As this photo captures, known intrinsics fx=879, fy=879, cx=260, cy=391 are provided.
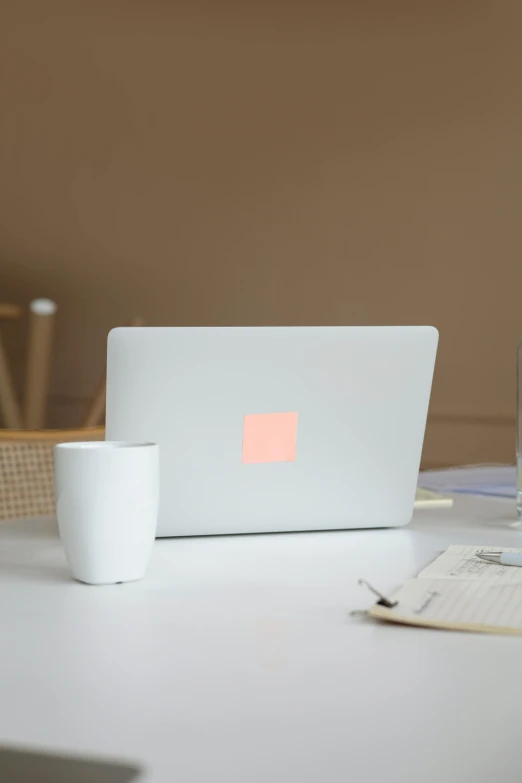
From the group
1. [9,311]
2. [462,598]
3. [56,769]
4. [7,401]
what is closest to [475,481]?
[462,598]

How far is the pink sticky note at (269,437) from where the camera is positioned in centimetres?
98

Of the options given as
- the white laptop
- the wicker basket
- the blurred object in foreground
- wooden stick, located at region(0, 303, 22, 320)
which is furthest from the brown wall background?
the blurred object in foreground

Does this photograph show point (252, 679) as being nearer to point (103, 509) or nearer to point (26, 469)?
point (103, 509)

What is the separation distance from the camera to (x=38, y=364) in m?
4.08

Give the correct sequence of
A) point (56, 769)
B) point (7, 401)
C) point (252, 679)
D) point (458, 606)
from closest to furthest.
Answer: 1. point (56, 769)
2. point (252, 679)
3. point (458, 606)
4. point (7, 401)

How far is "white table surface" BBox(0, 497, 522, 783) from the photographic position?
1.42 feet

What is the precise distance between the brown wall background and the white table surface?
300 cm

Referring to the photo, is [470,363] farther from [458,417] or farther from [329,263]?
[329,263]

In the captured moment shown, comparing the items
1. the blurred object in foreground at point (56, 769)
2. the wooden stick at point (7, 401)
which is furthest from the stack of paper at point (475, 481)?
the wooden stick at point (7, 401)

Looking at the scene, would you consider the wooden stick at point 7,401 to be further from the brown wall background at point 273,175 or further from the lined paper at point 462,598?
the lined paper at point 462,598

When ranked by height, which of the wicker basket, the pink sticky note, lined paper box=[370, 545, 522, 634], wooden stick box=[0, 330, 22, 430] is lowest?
wooden stick box=[0, 330, 22, 430]

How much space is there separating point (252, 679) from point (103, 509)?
0.30 m

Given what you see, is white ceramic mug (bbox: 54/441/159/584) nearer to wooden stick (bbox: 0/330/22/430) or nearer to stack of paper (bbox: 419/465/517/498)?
stack of paper (bbox: 419/465/517/498)

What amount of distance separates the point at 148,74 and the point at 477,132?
1.54 meters
